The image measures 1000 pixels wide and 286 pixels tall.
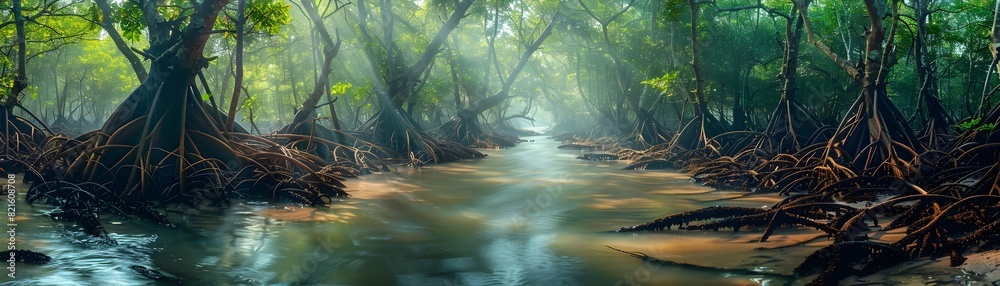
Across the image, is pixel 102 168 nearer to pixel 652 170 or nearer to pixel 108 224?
pixel 108 224

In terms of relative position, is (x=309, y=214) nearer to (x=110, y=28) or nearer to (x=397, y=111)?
(x=397, y=111)

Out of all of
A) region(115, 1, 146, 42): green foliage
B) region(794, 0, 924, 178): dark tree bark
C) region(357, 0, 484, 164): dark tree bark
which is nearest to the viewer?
region(794, 0, 924, 178): dark tree bark

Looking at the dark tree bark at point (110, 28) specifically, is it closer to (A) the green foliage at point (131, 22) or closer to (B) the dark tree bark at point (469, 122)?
(A) the green foliage at point (131, 22)

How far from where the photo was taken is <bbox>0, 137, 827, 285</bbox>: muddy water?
3.58 meters

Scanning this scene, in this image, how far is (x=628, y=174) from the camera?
11.1m

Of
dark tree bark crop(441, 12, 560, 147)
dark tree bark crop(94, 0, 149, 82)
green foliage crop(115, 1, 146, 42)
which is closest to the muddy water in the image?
green foliage crop(115, 1, 146, 42)

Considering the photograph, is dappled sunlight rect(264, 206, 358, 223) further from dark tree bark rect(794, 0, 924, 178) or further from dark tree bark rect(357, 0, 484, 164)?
dark tree bark rect(357, 0, 484, 164)

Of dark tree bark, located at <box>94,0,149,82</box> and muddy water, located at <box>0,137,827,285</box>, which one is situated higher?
dark tree bark, located at <box>94,0,149,82</box>

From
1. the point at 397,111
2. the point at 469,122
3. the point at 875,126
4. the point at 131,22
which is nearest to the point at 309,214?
the point at 875,126

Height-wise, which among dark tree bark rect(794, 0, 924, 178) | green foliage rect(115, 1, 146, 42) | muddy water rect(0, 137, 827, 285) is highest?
green foliage rect(115, 1, 146, 42)

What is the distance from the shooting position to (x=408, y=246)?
14.9ft

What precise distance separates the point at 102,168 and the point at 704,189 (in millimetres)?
7027

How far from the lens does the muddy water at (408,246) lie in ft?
11.8

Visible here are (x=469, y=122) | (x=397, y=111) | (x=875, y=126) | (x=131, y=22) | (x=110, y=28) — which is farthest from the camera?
(x=469, y=122)
